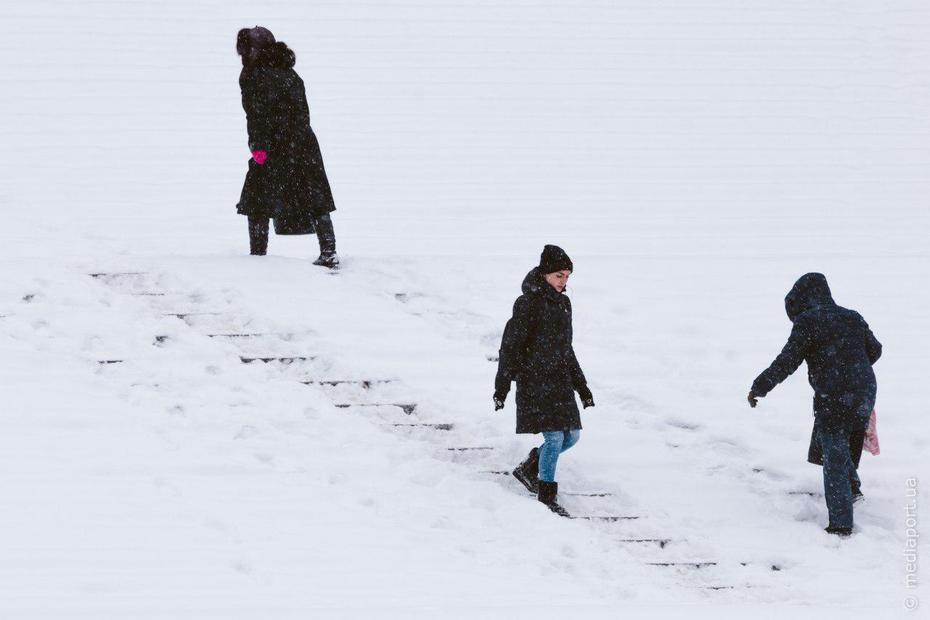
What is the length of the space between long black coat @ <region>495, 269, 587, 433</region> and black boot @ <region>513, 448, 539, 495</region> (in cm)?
34

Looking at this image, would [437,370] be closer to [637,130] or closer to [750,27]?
[637,130]

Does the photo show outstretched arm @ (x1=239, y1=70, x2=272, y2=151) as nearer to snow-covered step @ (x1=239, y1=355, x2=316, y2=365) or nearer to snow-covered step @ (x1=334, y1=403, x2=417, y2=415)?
snow-covered step @ (x1=239, y1=355, x2=316, y2=365)

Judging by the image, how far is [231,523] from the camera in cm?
660

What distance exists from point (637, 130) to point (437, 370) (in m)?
11.2

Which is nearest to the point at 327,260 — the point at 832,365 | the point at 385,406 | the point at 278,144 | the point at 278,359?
the point at 278,144

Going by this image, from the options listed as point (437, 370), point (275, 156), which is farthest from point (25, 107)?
point (437, 370)

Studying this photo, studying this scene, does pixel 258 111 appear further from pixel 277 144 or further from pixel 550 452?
pixel 550 452

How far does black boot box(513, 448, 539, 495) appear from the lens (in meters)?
7.52

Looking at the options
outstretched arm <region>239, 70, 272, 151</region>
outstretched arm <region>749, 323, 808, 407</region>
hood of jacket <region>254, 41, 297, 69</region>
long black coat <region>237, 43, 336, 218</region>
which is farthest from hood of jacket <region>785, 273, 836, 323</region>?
hood of jacket <region>254, 41, 297, 69</region>

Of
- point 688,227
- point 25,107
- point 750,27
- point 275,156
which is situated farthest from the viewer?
point 750,27

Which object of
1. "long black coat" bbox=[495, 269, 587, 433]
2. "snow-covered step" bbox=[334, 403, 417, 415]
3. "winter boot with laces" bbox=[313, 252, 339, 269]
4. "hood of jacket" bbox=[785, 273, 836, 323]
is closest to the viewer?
"long black coat" bbox=[495, 269, 587, 433]

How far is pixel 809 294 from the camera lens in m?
7.44

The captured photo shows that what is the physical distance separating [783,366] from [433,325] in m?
3.59

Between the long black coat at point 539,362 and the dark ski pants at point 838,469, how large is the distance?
1563 mm
